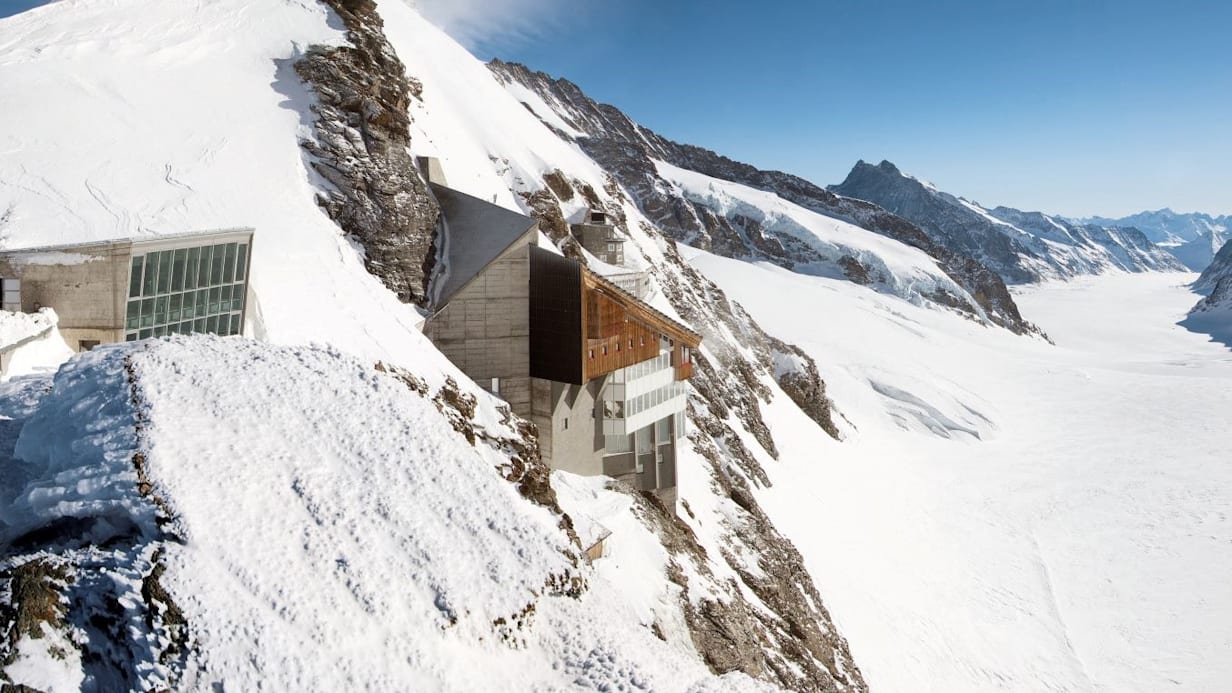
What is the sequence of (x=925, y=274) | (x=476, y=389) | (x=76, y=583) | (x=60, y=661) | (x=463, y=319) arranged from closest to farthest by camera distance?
(x=60, y=661)
(x=76, y=583)
(x=476, y=389)
(x=463, y=319)
(x=925, y=274)

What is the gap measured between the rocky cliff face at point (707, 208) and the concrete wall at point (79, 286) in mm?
114520

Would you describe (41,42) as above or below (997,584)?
above

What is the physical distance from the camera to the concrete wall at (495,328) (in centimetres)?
2730

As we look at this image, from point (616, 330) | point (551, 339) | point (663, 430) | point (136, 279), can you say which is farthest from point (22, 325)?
point (663, 430)

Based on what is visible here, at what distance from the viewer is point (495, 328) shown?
2767 cm

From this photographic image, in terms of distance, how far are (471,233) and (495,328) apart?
16.1 ft

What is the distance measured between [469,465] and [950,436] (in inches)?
2553

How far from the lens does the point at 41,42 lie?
30.8 meters

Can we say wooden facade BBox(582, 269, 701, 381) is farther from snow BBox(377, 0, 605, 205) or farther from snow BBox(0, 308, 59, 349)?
snow BBox(377, 0, 605, 205)

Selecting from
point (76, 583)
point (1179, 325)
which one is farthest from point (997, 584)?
point (1179, 325)

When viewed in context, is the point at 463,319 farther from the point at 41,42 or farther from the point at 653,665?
the point at 41,42

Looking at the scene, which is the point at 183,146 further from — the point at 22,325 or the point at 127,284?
the point at 22,325

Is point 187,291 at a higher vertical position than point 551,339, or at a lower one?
higher

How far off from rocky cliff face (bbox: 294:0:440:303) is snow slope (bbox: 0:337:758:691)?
40.9ft
